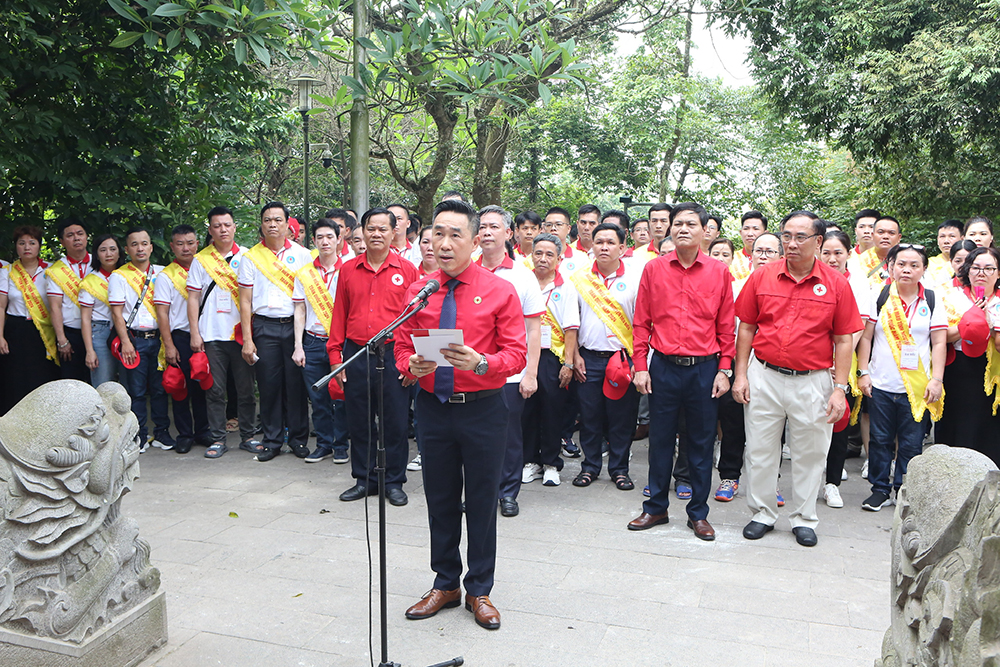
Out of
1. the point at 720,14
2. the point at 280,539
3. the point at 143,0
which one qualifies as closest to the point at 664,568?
the point at 280,539

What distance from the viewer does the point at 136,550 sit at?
3.44 meters

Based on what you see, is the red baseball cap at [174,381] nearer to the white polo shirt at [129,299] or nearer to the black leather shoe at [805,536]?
the white polo shirt at [129,299]

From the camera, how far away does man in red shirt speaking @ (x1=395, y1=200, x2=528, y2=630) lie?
3.59 m

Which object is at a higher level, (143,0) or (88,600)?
(143,0)

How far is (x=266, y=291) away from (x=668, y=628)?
4.32 meters

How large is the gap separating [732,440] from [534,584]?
7.63 ft

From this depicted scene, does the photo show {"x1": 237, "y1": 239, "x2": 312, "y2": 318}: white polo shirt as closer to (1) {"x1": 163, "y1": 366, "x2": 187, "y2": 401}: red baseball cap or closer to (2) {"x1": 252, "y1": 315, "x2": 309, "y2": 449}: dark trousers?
(2) {"x1": 252, "y1": 315, "x2": 309, "y2": 449}: dark trousers

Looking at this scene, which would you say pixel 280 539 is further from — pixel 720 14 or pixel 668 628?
pixel 720 14

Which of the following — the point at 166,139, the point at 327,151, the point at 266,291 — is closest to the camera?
the point at 266,291

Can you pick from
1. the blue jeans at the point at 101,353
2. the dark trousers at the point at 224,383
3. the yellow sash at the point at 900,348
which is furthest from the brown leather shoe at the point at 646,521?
the blue jeans at the point at 101,353

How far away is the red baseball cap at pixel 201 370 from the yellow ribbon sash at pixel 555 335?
2802 mm

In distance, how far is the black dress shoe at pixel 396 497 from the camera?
5.43m

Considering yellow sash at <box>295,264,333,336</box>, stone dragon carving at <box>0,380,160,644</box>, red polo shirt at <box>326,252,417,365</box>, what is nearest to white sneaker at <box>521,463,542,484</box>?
red polo shirt at <box>326,252,417,365</box>

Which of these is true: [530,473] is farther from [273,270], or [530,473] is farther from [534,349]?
[273,270]
